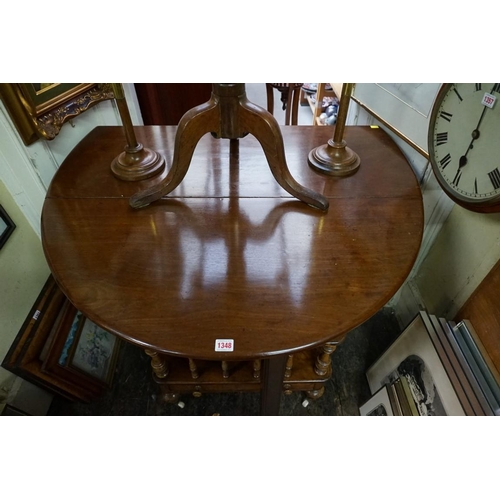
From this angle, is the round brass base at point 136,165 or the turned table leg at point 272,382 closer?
the turned table leg at point 272,382

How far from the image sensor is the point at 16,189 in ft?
2.89

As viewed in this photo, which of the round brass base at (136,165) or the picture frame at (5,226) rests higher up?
the round brass base at (136,165)

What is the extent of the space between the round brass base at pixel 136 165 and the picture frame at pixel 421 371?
0.83 metres

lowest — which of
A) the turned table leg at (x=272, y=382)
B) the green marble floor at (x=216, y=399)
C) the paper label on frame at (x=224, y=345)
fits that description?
the paper label on frame at (x=224, y=345)

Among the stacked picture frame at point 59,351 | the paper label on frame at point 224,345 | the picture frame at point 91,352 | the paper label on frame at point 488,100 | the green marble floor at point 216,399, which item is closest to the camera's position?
the paper label on frame at point 224,345

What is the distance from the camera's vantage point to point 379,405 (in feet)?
3.36

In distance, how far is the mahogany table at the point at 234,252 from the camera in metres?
0.54

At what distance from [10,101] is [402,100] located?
1.03 m

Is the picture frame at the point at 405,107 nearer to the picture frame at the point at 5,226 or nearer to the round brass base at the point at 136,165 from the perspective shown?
the round brass base at the point at 136,165

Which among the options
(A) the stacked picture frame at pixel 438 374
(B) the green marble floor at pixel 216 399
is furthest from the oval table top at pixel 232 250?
(B) the green marble floor at pixel 216 399

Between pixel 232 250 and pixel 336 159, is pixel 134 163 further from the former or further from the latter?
pixel 336 159

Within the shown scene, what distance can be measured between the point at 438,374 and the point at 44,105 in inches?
49.2

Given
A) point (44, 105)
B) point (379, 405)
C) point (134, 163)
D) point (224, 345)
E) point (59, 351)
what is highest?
point (44, 105)

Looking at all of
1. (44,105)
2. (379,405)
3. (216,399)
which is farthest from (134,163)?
(379,405)
